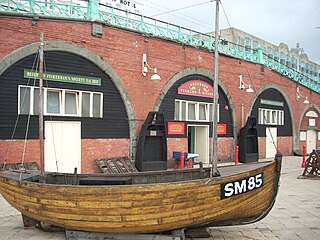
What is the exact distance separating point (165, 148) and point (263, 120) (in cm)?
1044

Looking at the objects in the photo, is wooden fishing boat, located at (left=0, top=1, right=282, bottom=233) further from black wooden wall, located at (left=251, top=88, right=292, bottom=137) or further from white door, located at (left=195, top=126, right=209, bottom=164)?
black wooden wall, located at (left=251, top=88, right=292, bottom=137)

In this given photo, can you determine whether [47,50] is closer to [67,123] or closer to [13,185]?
[67,123]

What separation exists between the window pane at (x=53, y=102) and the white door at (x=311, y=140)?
22.7m

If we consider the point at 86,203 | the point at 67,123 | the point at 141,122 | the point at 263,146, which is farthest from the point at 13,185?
the point at 263,146

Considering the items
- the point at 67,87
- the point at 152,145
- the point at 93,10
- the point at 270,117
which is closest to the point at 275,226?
the point at 152,145

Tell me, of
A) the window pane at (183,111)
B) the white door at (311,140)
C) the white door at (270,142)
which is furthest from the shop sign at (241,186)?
the white door at (311,140)

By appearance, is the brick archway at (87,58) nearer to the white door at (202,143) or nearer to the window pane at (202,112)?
the window pane at (202,112)

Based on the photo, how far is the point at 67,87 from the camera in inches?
529

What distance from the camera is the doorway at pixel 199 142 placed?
63.9 feet

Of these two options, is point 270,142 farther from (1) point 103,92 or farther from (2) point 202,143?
(1) point 103,92

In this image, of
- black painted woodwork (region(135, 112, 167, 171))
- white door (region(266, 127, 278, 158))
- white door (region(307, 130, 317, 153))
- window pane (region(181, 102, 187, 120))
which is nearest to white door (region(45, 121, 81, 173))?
black painted woodwork (region(135, 112, 167, 171))

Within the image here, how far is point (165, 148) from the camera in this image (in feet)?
52.6

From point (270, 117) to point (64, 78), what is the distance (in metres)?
16.2

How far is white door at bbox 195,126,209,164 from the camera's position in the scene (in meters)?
19.5
